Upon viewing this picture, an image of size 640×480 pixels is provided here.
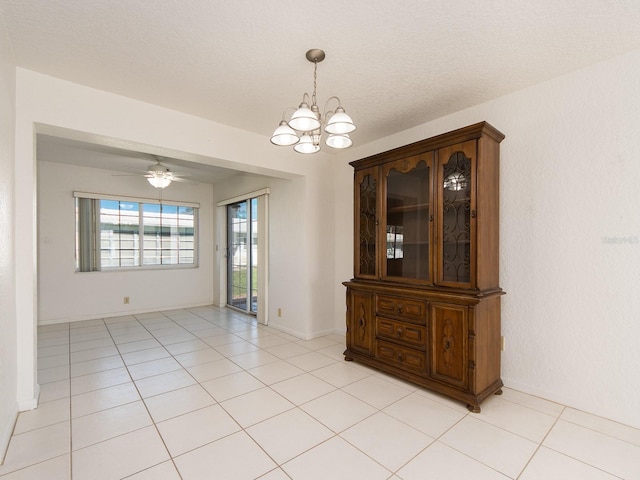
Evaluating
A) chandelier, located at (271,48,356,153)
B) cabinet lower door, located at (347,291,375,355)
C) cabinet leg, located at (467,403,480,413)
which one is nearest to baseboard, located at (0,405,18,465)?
chandelier, located at (271,48,356,153)

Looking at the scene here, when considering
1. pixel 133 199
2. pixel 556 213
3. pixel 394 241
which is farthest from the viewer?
pixel 133 199

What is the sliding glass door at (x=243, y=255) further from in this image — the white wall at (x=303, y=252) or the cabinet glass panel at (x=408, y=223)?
the cabinet glass panel at (x=408, y=223)

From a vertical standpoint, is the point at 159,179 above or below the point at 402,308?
above

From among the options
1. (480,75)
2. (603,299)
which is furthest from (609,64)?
(603,299)

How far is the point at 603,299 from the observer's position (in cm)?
217

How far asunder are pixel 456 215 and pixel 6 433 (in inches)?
132

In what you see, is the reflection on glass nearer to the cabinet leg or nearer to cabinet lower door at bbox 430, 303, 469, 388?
cabinet lower door at bbox 430, 303, 469, 388

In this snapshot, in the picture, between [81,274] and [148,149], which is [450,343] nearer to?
[148,149]

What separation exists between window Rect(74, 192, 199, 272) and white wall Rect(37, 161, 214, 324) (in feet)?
0.44

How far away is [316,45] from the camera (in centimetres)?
198

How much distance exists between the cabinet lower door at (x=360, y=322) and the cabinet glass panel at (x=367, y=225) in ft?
0.90

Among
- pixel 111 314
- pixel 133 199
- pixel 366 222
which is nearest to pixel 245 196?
pixel 133 199

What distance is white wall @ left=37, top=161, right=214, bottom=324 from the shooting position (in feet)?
15.4

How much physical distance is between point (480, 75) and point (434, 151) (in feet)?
2.05
